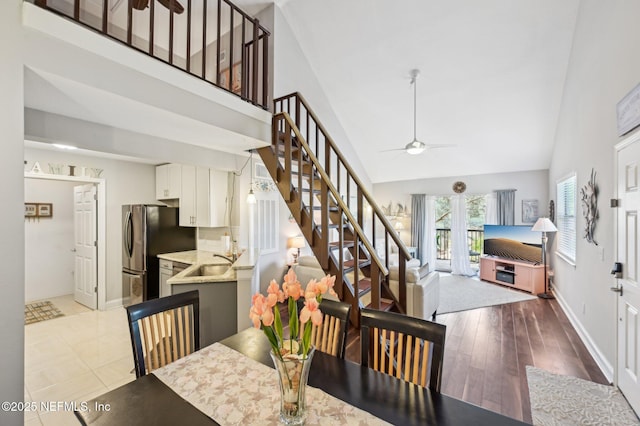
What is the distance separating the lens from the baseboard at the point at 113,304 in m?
4.74

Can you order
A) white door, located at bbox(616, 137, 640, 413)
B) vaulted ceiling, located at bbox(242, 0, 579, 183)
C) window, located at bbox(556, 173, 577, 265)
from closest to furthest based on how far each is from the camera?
white door, located at bbox(616, 137, 640, 413) → vaulted ceiling, located at bbox(242, 0, 579, 183) → window, located at bbox(556, 173, 577, 265)

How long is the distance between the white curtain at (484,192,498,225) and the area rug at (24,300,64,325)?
845cm

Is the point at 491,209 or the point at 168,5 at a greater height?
the point at 168,5

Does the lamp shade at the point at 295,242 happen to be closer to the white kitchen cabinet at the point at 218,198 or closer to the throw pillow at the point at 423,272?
the white kitchen cabinet at the point at 218,198

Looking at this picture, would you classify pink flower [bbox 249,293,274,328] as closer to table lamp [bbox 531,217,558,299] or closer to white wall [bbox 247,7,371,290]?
white wall [bbox 247,7,371,290]

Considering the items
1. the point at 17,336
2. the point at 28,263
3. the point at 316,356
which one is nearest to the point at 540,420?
the point at 316,356

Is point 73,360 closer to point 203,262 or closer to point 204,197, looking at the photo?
point 203,262

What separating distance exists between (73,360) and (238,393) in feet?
9.88

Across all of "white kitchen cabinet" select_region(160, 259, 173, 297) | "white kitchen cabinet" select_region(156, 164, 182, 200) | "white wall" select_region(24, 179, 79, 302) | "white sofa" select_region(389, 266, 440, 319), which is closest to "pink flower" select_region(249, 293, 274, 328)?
"white sofa" select_region(389, 266, 440, 319)

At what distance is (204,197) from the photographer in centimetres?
464

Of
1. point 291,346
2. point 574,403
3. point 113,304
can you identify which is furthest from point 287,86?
point 574,403

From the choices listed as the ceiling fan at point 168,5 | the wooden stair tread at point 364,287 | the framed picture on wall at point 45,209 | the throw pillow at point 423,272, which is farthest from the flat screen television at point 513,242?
the framed picture on wall at point 45,209

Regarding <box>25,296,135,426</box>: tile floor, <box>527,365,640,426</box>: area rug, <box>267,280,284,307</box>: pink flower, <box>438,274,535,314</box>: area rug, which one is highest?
<box>267,280,284,307</box>: pink flower

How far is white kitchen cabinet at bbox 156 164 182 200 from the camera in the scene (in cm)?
499
